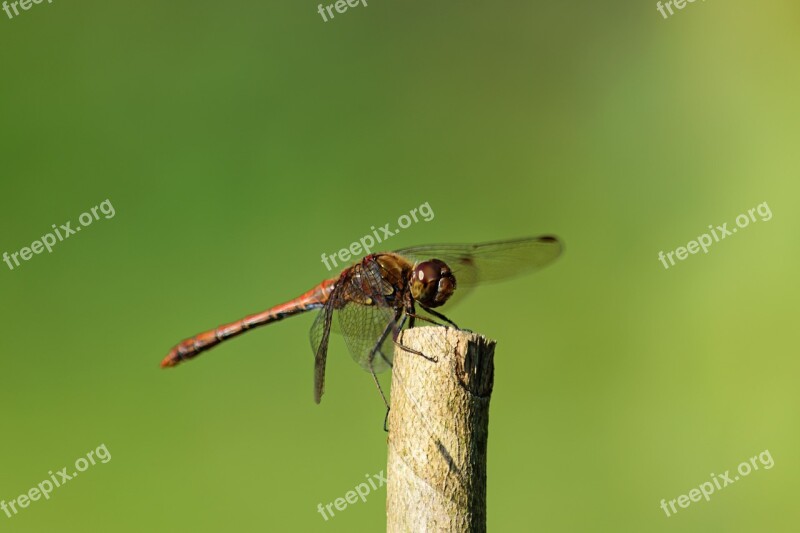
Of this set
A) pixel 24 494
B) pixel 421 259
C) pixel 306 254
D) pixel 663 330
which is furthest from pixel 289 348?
pixel 663 330

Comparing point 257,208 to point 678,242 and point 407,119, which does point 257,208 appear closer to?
point 407,119

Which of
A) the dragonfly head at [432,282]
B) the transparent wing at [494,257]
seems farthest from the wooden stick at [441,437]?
the transparent wing at [494,257]

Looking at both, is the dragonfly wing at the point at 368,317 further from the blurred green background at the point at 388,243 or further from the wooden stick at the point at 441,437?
the blurred green background at the point at 388,243

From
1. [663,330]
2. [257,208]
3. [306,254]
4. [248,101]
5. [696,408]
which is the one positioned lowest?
[696,408]

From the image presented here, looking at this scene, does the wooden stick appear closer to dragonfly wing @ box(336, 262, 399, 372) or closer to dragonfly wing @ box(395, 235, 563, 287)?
dragonfly wing @ box(336, 262, 399, 372)

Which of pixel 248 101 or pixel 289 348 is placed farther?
pixel 248 101

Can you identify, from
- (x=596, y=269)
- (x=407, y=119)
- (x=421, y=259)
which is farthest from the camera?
(x=407, y=119)

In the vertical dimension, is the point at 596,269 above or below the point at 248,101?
below
